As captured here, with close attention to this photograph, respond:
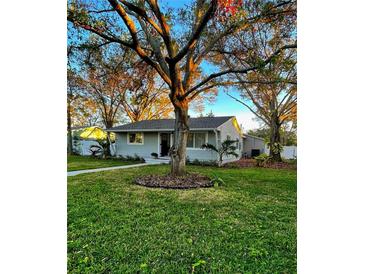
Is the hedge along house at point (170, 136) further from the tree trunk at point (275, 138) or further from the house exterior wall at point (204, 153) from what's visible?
the tree trunk at point (275, 138)

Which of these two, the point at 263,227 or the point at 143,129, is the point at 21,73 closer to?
the point at 263,227

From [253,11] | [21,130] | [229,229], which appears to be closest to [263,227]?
[229,229]

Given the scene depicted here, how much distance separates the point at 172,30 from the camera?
541 centimetres

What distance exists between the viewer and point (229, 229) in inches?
101

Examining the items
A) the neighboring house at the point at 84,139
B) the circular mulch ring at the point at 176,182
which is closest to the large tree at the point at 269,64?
the circular mulch ring at the point at 176,182

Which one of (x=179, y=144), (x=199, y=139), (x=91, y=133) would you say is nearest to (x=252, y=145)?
(x=199, y=139)

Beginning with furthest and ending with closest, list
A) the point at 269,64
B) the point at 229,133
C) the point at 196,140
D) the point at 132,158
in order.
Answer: the point at 132,158 → the point at 229,133 → the point at 196,140 → the point at 269,64

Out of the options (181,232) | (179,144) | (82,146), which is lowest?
(181,232)

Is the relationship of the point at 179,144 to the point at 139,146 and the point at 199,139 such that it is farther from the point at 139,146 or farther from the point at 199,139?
the point at 139,146

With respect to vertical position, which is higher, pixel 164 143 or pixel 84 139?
pixel 84 139

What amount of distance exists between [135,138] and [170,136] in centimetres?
186

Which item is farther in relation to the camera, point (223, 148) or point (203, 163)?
point (203, 163)

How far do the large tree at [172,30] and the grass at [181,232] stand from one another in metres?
2.23
